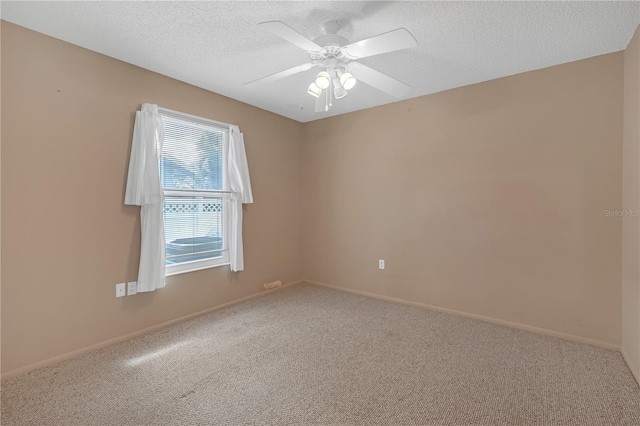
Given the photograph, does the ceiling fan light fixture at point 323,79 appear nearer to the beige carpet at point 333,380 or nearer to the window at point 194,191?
the window at point 194,191

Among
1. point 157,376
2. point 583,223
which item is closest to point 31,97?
point 157,376

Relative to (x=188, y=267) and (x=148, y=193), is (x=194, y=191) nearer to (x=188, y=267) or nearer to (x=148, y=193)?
(x=148, y=193)

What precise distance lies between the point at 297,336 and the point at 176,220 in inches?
66.8

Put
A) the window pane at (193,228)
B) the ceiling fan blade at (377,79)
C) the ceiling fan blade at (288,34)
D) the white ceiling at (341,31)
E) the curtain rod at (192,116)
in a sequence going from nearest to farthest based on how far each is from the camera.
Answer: the ceiling fan blade at (288,34) < the white ceiling at (341,31) < the ceiling fan blade at (377,79) < the curtain rod at (192,116) < the window pane at (193,228)

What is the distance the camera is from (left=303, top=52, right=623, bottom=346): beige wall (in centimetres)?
261

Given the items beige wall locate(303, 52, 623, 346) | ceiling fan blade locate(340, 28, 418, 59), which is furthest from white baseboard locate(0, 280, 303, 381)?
ceiling fan blade locate(340, 28, 418, 59)

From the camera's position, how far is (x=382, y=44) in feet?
6.05

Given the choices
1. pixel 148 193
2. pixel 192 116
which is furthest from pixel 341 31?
pixel 148 193

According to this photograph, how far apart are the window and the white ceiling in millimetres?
581

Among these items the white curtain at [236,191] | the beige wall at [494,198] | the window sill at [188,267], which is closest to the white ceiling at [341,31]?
the beige wall at [494,198]

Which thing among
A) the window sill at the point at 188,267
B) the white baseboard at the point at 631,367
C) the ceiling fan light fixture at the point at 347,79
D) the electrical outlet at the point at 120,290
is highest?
the ceiling fan light fixture at the point at 347,79

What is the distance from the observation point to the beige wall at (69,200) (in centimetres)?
215

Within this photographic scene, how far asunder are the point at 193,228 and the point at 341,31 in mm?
2413

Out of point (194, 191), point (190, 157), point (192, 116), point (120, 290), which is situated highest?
point (192, 116)
